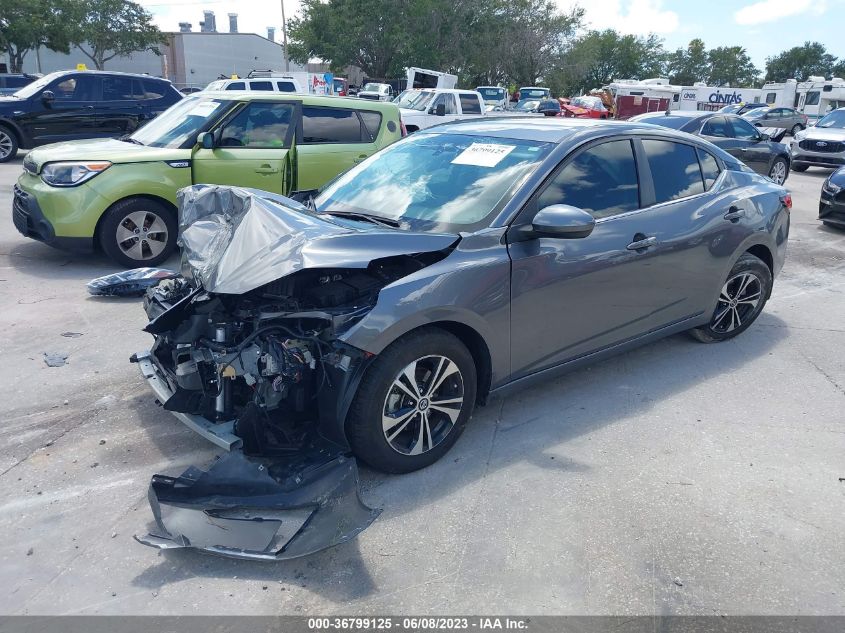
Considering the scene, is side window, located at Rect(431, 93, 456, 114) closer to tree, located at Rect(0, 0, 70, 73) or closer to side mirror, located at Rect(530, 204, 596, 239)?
side mirror, located at Rect(530, 204, 596, 239)

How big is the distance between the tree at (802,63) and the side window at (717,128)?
81.2 m

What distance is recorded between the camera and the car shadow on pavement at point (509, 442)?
2859 mm

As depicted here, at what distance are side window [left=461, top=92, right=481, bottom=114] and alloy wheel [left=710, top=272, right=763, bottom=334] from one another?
16079mm

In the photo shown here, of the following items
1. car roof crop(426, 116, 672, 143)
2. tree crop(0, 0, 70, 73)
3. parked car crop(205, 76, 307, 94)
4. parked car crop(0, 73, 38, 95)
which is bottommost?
car roof crop(426, 116, 672, 143)

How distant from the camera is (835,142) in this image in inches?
680

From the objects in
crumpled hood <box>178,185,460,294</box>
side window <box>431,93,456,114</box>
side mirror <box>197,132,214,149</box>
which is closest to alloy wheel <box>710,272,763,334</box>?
crumpled hood <box>178,185,460,294</box>

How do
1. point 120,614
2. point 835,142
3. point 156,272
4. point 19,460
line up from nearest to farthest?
point 120,614 → point 19,460 → point 156,272 → point 835,142

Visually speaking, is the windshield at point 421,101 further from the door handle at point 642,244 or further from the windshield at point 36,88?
the door handle at point 642,244

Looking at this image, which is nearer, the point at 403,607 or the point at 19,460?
the point at 403,607

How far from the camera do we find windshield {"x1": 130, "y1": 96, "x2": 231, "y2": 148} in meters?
7.62

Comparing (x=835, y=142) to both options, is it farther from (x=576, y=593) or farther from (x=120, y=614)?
(x=120, y=614)

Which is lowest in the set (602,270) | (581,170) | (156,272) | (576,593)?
(576,593)

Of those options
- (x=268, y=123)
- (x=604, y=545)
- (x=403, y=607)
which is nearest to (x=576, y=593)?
(x=604, y=545)

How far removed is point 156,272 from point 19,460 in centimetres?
269
